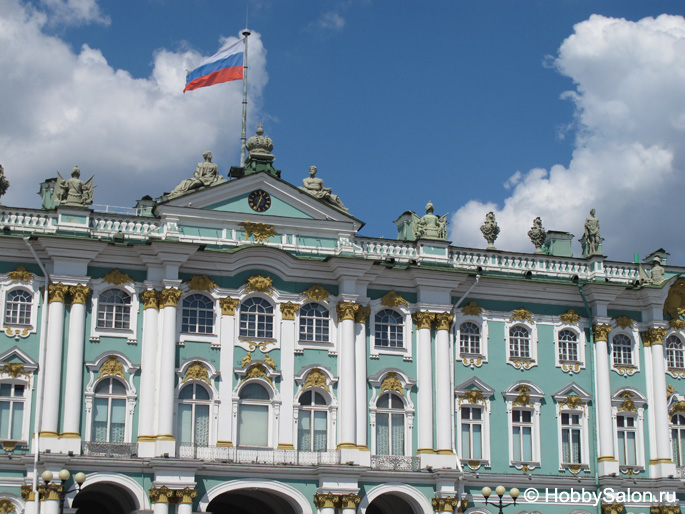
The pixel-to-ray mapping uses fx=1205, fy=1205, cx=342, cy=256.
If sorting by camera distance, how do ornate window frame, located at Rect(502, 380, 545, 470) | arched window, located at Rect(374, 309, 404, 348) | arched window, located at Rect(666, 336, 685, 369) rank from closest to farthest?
1. arched window, located at Rect(374, 309, 404, 348)
2. ornate window frame, located at Rect(502, 380, 545, 470)
3. arched window, located at Rect(666, 336, 685, 369)

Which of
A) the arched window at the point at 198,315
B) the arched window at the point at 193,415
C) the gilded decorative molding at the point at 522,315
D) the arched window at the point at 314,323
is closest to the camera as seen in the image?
the arched window at the point at 193,415

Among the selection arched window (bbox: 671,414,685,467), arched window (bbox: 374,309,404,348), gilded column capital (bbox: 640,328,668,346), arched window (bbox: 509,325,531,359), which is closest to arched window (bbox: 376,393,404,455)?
arched window (bbox: 374,309,404,348)

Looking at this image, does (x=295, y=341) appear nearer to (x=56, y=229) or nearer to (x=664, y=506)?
(x=56, y=229)

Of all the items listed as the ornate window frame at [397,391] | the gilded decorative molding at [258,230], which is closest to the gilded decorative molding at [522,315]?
the ornate window frame at [397,391]

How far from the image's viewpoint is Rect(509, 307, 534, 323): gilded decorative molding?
5253 cm

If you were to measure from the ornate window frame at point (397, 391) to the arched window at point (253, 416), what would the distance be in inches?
174

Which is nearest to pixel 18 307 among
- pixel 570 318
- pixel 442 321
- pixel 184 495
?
pixel 184 495

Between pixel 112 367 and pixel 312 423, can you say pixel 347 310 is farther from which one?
pixel 112 367

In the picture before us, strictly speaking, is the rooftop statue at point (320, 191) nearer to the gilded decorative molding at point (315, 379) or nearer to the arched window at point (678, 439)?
the gilded decorative molding at point (315, 379)

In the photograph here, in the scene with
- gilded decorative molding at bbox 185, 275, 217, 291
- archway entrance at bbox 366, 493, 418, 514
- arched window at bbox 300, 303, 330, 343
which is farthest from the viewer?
archway entrance at bbox 366, 493, 418, 514

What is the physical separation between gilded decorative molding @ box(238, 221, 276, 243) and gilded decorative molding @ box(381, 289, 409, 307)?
541 centimetres

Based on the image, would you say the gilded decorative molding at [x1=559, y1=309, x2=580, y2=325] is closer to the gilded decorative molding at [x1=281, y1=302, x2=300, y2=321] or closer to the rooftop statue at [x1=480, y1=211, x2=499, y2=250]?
the rooftop statue at [x1=480, y1=211, x2=499, y2=250]

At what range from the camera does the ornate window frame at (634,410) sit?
52562 millimetres

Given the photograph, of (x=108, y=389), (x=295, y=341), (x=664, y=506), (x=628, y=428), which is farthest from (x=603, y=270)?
(x=108, y=389)
